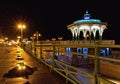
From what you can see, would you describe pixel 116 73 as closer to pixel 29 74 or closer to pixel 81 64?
pixel 81 64

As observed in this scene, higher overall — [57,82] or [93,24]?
[93,24]

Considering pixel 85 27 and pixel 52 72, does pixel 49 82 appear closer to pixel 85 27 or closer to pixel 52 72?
pixel 52 72

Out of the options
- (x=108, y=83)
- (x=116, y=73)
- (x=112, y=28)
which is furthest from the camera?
(x=112, y=28)

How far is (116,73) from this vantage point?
27375 mm

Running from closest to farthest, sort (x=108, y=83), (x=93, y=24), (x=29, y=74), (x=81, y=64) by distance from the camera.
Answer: (x=108, y=83) < (x=29, y=74) < (x=81, y=64) < (x=93, y=24)

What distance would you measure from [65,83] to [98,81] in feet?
10.1

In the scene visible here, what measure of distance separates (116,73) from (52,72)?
742 inches

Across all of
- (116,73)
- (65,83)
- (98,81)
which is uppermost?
(98,81)

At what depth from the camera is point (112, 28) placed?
134750 mm

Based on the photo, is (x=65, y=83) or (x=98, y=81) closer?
(x=98, y=81)

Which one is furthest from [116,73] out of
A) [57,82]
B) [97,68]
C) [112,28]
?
[112,28]

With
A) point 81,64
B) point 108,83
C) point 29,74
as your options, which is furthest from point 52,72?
point 81,64

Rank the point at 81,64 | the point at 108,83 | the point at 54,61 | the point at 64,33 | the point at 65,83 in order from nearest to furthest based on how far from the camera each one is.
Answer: the point at 108,83
the point at 65,83
the point at 54,61
the point at 81,64
the point at 64,33

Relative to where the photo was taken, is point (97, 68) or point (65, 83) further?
point (65, 83)
